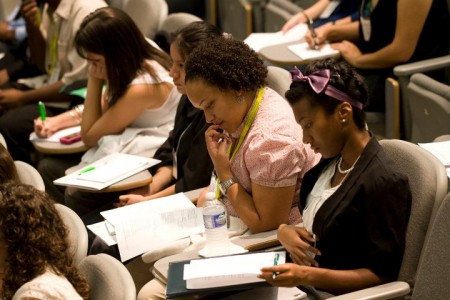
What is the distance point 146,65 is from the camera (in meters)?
3.75

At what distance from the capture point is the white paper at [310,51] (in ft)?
13.0

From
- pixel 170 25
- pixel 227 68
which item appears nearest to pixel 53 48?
pixel 170 25

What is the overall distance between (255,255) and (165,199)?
2.70ft

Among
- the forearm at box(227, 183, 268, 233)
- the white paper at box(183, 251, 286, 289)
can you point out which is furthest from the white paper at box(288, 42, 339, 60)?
the white paper at box(183, 251, 286, 289)

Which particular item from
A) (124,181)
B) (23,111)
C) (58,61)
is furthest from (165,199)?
(58,61)

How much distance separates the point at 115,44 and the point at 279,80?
3.28ft

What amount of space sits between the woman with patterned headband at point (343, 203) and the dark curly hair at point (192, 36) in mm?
852

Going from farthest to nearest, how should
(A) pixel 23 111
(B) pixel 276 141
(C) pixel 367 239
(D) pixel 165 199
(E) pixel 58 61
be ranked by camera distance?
(E) pixel 58 61, (A) pixel 23 111, (D) pixel 165 199, (B) pixel 276 141, (C) pixel 367 239

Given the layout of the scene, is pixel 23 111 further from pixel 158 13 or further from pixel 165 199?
pixel 165 199

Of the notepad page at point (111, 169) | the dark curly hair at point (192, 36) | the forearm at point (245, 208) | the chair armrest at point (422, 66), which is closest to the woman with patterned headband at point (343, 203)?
the forearm at point (245, 208)

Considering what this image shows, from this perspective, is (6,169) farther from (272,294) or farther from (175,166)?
(272,294)

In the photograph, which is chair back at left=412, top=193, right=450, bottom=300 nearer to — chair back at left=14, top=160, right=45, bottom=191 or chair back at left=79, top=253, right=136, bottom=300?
chair back at left=79, top=253, right=136, bottom=300

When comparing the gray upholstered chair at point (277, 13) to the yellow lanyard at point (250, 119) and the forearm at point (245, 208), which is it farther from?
the forearm at point (245, 208)

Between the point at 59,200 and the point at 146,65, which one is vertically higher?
the point at 146,65
